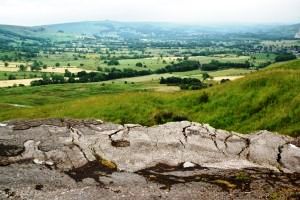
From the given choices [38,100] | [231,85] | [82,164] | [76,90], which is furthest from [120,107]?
[76,90]

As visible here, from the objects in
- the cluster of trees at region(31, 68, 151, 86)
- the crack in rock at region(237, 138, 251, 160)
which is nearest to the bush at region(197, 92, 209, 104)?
the crack in rock at region(237, 138, 251, 160)

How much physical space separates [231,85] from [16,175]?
89.4 feet

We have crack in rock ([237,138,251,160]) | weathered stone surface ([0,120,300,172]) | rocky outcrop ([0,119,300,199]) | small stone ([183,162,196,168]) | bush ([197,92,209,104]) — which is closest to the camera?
rocky outcrop ([0,119,300,199])

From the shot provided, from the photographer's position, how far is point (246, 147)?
23.5 meters

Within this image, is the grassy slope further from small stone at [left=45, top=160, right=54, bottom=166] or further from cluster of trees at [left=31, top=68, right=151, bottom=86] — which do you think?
A: cluster of trees at [left=31, top=68, right=151, bottom=86]

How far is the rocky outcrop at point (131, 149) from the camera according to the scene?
20.3 metres

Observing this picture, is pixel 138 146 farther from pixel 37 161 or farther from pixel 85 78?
pixel 85 78

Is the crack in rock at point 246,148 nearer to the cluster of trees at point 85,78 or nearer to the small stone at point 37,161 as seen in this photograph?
the small stone at point 37,161

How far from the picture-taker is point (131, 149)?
2239 centimetres

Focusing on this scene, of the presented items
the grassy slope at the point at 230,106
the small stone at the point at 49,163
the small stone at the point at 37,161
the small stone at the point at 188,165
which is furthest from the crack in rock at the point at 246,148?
the small stone at the point at 37,161

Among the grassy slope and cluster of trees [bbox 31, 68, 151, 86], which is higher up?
the grassy slope

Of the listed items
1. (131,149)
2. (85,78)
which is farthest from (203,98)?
(85,78)

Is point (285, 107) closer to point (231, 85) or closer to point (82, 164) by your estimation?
point (231, 85)

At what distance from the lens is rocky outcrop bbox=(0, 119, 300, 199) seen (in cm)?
2030
